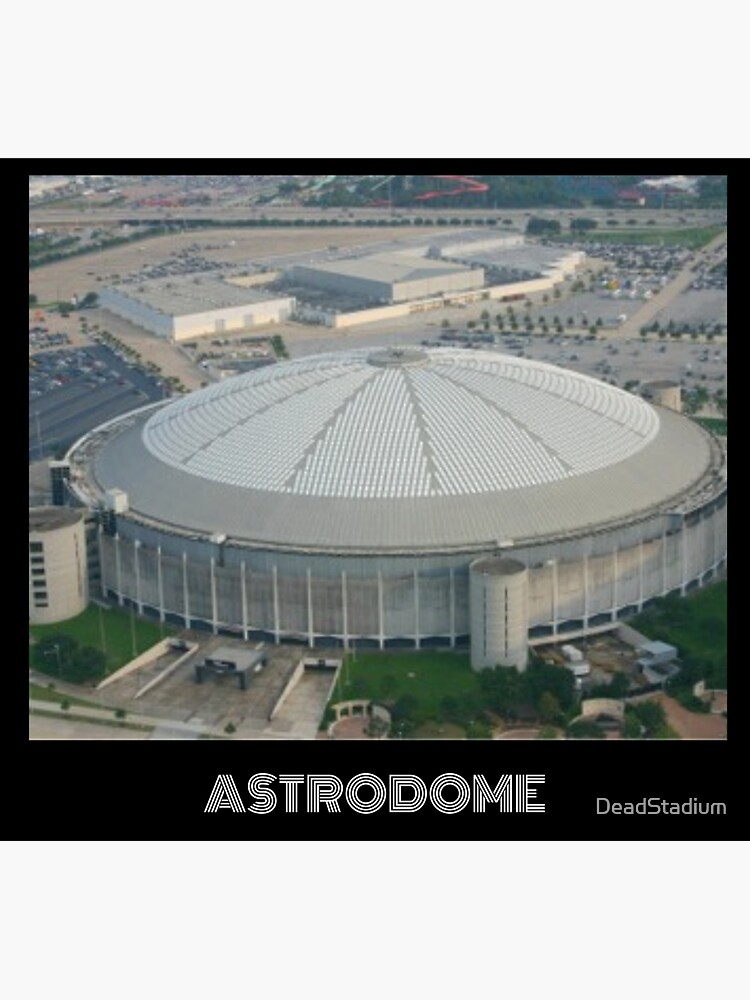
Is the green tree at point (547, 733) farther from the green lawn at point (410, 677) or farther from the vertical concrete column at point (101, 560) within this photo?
the vertical concrete column at point (101, 560)

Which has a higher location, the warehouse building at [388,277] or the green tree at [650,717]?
the warehouse building at [388,277]

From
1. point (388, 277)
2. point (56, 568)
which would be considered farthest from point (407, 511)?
point (388, 277)

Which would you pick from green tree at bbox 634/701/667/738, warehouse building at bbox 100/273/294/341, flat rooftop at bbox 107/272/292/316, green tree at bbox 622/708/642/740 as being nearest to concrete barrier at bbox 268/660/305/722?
green tree at bbox 622/708/642/740

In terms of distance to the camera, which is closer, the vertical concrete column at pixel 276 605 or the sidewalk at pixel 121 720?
the sidewalk at pixel 121 720

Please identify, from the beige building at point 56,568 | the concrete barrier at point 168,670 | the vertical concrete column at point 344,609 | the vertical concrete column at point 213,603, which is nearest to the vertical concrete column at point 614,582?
the vertical concrete column at point 344,609

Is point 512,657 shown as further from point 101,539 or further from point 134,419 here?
point 134,419

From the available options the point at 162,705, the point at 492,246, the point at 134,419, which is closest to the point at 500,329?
the point at 492,246

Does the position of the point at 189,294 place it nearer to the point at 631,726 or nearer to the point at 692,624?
the point at 692,624
